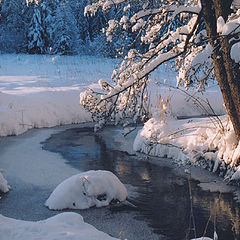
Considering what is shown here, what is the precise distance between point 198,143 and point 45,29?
26.9 metres

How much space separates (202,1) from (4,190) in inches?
184

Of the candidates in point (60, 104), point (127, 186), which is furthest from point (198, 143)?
point (60, 104)

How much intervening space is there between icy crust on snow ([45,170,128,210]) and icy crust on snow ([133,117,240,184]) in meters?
2.26

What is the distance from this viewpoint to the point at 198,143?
8.80m

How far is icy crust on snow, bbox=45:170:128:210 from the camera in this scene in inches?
250

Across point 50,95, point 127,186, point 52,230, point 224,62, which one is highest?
point 224,62

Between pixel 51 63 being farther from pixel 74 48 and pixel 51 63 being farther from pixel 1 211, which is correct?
pixel 1 211

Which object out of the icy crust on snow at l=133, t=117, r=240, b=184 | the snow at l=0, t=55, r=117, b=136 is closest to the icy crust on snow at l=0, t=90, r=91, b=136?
the snow at l=0, t=55, r=117, b=136

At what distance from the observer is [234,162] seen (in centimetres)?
744

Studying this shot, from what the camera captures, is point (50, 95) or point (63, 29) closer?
point (50, 95)

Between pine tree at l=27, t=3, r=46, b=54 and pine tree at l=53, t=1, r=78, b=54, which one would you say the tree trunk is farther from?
pine tree at l=27, t=3, r=46, b=54

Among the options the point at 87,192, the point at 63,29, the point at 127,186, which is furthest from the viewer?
the point at 63,29

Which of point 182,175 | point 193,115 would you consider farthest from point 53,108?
point 182,175

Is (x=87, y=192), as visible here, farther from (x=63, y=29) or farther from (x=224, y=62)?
(x=63, y=29)
